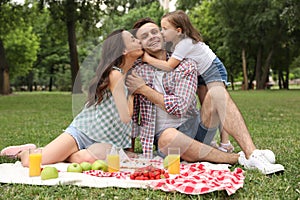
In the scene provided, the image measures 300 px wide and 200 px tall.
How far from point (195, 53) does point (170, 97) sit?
18.5 inches

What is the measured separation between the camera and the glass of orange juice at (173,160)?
379 cm

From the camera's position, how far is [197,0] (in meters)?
39.0

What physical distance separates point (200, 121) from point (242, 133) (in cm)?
44

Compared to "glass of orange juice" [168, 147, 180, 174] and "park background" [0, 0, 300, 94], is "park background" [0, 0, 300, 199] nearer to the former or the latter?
"park background" [0, 0, 300, 94]

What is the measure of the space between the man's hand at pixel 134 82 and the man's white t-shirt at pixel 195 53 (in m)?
0.36

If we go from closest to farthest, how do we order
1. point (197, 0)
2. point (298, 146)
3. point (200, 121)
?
1. point (200, 121)
2. point (298, 146)
3. point (197, 0)

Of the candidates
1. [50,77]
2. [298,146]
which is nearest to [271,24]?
[50,77]

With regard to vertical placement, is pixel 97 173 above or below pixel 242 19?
below

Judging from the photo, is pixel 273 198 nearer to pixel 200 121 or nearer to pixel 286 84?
pixel 200 121

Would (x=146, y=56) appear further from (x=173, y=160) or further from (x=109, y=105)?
(x=173, y=160)

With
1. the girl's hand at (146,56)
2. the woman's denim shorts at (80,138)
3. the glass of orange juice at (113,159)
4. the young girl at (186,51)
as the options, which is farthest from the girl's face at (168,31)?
the woman's denim shorts at (80,138)

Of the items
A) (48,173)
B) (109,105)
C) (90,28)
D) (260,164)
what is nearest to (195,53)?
(109,105)

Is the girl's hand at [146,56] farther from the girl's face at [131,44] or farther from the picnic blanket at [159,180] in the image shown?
the picnic blanket at [159,180]

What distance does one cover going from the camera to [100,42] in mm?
3873
